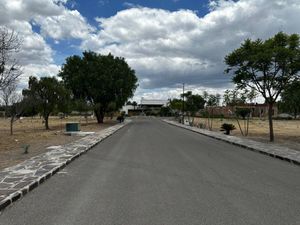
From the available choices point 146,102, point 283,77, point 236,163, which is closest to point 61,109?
point 283,77

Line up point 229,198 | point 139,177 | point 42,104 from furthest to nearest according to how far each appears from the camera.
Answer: point 42,104 < point 139,177 < point 229,198

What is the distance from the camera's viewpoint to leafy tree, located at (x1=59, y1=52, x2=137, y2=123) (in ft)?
179

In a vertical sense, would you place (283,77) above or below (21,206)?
above

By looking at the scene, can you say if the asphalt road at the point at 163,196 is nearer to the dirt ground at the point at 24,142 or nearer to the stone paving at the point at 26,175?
the stone paving at the point at 26,175

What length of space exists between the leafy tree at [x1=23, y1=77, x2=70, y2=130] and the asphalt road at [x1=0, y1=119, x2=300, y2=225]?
28.6 meters

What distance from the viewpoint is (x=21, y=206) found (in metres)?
6.98

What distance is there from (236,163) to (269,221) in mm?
7258

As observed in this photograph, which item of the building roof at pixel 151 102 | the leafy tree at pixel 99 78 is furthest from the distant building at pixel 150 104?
the leafy tree at pixel 99 78

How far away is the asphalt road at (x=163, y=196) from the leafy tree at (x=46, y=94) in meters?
28.6

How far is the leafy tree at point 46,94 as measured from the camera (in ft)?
129

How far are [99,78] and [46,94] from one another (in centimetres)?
1484

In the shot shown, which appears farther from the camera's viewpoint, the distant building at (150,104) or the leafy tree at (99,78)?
the distant building at (150,104)

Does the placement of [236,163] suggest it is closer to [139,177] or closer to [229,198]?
[139,177]

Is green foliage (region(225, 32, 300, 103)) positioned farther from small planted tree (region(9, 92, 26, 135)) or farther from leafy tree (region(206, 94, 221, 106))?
leafy tree (region(206, 94, 221, 106))
